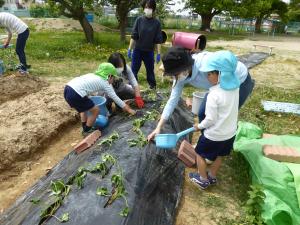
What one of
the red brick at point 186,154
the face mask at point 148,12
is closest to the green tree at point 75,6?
the face mask at point 148,12

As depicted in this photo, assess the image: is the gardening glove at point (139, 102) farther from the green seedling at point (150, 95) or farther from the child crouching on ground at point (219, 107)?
the child crouching on ground at point (219, 107)

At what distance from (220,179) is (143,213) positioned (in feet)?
4.17

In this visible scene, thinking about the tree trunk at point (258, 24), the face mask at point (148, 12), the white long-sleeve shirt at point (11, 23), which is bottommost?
the tree trunk at point (258, 24)

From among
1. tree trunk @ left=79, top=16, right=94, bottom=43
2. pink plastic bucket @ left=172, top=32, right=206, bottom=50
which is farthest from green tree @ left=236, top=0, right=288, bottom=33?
pink plastic bucket @ left=172, top=32, right=206, bottom=50

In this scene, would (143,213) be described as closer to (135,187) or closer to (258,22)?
(135,187)

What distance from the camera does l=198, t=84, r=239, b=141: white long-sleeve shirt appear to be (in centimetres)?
257

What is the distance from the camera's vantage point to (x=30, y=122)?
14.0 feet

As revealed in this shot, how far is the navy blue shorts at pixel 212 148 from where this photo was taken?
2.80m

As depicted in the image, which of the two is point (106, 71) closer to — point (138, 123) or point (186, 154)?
point (138, 123)

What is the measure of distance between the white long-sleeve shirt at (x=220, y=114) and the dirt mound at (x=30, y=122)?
218 centimetres

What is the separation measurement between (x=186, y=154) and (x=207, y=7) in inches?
795

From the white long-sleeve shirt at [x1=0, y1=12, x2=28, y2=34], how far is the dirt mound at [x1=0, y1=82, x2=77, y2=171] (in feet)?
6.96

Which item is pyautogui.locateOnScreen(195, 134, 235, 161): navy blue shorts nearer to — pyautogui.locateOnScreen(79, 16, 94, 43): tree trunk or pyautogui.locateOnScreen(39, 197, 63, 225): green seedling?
pyautogui.locateOnScreen(39, 197, 63, 225): green seedling

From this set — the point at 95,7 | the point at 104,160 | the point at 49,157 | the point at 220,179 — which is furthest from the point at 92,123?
the point at 95,7
